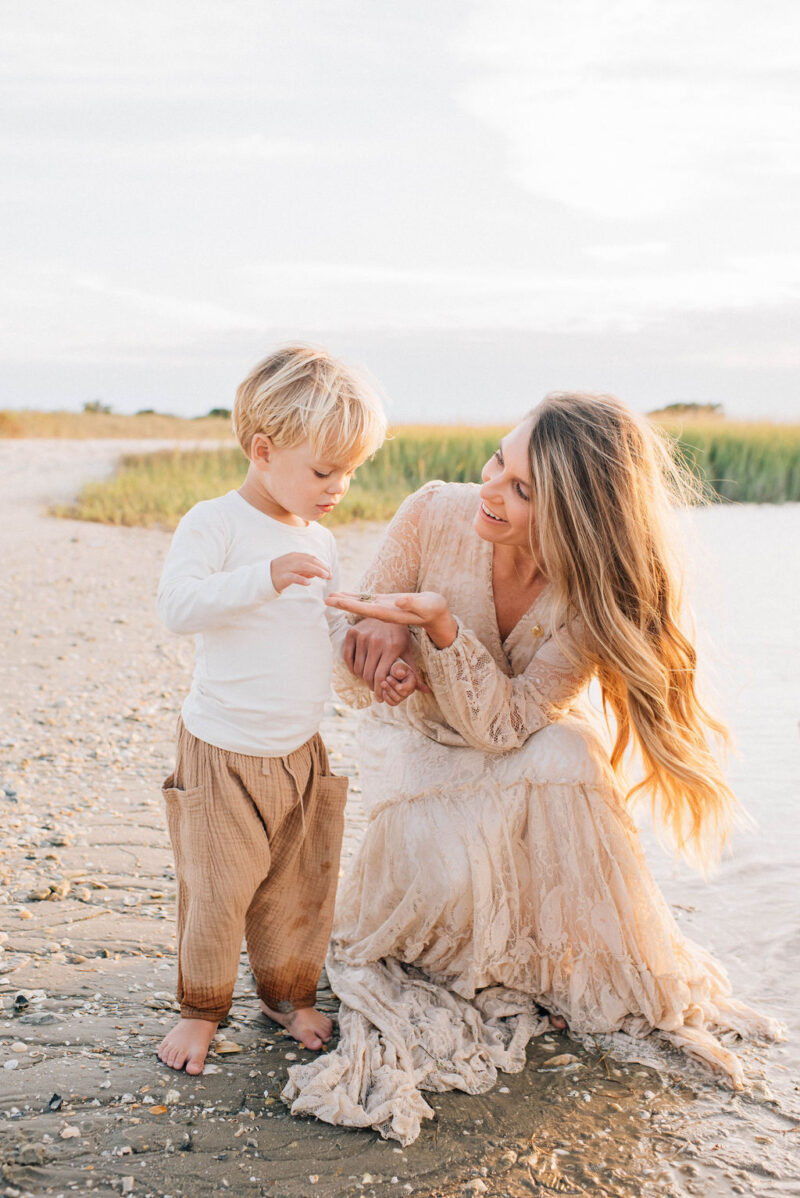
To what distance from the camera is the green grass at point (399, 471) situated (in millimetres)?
14422

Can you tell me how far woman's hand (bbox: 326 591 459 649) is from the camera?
111 inches

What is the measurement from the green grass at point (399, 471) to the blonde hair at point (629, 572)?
430 inches

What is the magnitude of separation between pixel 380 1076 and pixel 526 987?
590 millimetres

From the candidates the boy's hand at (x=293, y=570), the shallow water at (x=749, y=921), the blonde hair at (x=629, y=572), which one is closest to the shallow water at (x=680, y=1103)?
the shallow water at (x=749, y=921)

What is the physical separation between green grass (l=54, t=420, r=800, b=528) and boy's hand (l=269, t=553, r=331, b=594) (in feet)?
37.1

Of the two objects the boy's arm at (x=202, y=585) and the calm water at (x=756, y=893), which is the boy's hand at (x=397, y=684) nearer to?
the boy's arm at (x=202, y=585)

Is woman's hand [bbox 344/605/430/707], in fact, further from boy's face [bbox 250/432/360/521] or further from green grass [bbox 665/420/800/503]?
green grass [bbox 665/420/800/503]

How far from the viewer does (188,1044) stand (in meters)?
2.77

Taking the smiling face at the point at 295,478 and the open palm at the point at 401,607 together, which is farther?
the open palm at the point at 401,607

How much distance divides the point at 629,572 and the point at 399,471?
1513 cm

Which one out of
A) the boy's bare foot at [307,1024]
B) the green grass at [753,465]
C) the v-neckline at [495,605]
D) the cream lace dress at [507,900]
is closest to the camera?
the boy's bare foot at [307,1024]

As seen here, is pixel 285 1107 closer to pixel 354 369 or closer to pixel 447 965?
pixel 447 965

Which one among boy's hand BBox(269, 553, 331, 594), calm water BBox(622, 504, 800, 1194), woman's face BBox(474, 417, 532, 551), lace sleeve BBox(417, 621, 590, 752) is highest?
woman's face BBox(474, 417, 532, 551)

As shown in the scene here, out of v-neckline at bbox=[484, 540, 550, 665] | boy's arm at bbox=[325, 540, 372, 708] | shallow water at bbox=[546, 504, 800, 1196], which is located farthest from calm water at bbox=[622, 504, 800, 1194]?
boy's arm at bbox=[325, 540, 372, 708]
